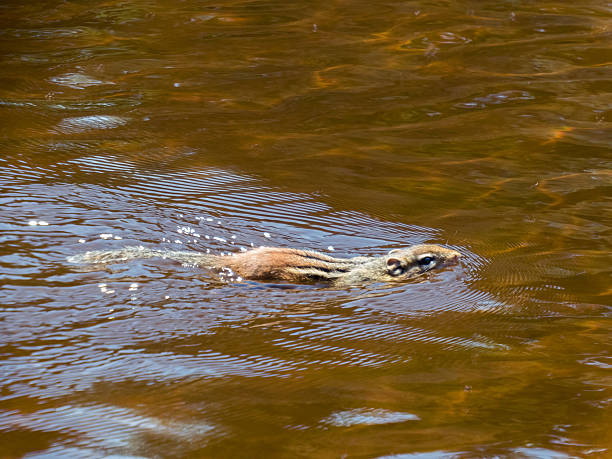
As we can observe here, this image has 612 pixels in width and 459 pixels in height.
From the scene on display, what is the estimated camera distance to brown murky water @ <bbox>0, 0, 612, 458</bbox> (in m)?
3.07

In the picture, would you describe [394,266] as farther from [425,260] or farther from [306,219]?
[306,219]

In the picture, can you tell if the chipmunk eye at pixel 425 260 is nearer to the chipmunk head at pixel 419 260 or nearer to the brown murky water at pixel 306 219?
the chipmunk head at pixel 419 260

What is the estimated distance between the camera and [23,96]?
7.31 metres

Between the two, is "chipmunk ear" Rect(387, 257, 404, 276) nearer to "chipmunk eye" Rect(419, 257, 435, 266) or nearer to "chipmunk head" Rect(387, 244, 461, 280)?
"chipmunk head" Rect(387, 244, 461, 280)

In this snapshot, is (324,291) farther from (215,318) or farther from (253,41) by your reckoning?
(253,41)

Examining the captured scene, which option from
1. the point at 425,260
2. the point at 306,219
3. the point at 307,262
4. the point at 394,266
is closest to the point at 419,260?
the point at 425,260

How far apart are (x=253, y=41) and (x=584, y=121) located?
3920mm

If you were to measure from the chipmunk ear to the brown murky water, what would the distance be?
149 mm

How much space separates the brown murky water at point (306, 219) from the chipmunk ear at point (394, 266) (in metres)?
0.15

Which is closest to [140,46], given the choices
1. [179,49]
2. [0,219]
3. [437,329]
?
[179,49]

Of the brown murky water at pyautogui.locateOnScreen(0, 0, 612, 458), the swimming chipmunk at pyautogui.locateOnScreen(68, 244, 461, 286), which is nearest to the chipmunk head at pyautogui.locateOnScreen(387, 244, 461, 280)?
the swimming chipmunk at pyautogui.locateOnScreen(68, 244, 461, 286)

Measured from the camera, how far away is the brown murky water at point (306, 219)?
3072 mm

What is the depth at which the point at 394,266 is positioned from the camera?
473 centimetres

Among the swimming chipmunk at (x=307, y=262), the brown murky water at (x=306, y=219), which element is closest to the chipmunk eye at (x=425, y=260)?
the swimming chipmunk at (x=307, y=262)
